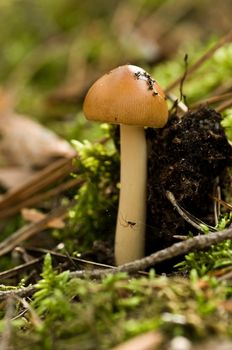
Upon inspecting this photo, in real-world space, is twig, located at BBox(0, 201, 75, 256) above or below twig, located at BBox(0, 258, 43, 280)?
above

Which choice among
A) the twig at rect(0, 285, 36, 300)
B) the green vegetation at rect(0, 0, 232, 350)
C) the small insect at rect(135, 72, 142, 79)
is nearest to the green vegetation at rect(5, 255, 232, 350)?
the green vegetation at rect(0, 0, 232, 350)

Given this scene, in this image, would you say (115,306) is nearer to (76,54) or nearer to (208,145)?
(208,145)

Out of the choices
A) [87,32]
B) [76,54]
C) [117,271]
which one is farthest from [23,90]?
[117,271]

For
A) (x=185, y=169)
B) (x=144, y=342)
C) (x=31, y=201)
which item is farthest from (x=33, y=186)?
(x=144, y=342)

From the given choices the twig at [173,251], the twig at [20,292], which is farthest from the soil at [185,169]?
the twig at [20,292]

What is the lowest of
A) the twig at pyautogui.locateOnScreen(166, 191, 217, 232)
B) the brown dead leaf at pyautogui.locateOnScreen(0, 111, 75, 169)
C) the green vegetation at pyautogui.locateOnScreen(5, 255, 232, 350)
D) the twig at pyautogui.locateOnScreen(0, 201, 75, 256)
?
the green vegetation at pyautogui.locateOnScreen(5, 255, 232, 350)

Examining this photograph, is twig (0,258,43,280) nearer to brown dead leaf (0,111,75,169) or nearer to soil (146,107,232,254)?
soil (146,107,232,254)
